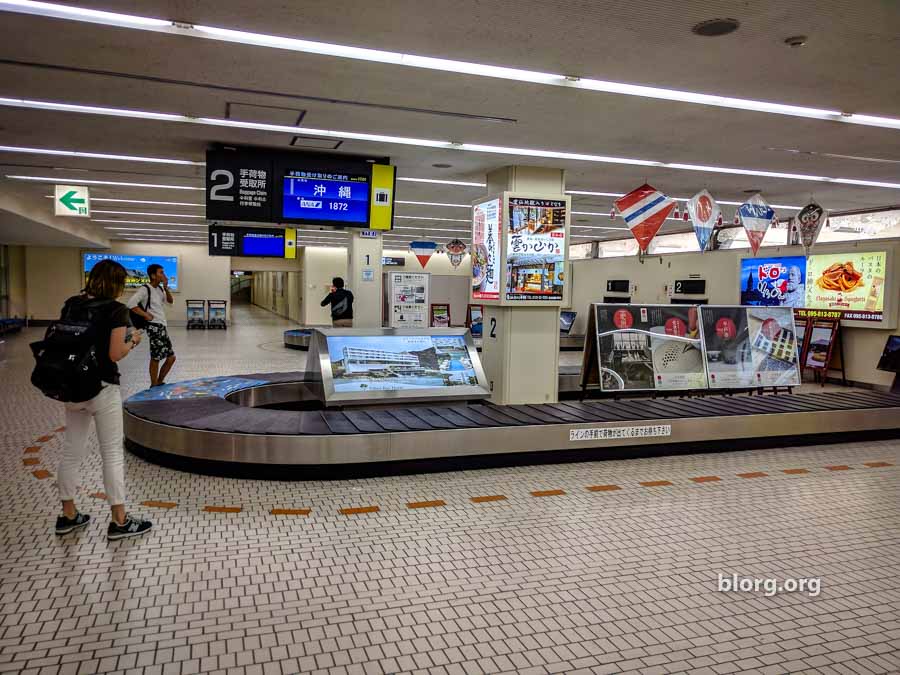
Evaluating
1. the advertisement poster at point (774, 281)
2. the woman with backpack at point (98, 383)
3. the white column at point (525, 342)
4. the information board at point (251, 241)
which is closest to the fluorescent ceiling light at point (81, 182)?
the information board at point (251, 241)

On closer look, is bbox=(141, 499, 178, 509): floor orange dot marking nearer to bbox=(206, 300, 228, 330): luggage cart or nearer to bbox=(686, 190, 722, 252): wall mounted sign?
bbox=(686, 190, 722, 252): wall mounted sign

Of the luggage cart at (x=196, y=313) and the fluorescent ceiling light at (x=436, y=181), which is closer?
the fluorescent ceiling light at (x=436, y=181)

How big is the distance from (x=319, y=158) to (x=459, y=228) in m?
10.2

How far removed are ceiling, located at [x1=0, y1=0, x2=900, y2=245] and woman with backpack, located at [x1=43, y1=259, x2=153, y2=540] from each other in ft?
5.98

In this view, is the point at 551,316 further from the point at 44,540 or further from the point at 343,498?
the point at 44,540

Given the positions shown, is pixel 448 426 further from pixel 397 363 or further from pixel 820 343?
pixel 820 343

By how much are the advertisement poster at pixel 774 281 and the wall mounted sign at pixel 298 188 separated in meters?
9.26

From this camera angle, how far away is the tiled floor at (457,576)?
2.62m

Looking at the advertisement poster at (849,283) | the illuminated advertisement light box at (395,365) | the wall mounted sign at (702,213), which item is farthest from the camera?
the advertisement poster at (849,283)

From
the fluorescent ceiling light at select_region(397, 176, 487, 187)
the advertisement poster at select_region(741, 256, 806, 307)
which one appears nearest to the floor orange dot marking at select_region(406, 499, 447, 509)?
the fluorescent ceiling light at select_region(397, 176, 487, 187)

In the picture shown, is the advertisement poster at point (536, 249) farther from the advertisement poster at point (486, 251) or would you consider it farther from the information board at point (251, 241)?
the information board at point (251, 241)

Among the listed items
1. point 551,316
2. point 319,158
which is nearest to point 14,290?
point 319,158

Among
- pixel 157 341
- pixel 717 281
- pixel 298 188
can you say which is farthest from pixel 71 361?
pixel 717 281

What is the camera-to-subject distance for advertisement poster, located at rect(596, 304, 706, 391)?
793cm
